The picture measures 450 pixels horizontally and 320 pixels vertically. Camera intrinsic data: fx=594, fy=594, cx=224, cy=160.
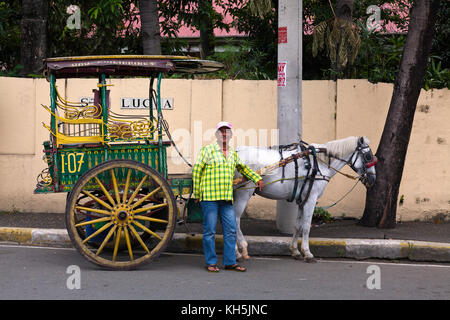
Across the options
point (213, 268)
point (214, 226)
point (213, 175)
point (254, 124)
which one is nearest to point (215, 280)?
point (213, 268)

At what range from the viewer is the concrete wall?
9.82 meters

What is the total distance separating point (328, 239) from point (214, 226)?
6.59ft

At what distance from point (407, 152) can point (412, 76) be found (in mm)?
1478

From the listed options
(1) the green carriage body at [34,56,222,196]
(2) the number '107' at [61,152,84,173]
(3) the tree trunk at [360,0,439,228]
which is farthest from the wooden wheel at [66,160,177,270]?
(3) the tree trunk at [360,0,439,228]

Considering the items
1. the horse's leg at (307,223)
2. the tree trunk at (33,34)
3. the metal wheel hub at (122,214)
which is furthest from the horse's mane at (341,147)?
the tree trunk at (33,34)

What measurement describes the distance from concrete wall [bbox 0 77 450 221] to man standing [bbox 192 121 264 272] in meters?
3.25

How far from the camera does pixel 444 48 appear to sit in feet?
40.1

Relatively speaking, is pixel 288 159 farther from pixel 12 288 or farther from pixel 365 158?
pixel 12 288

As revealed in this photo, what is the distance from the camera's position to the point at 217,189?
6.60m

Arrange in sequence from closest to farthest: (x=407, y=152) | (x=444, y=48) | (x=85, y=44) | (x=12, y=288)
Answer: (x=12, y=288), (x=407, y=152), (x=444, y=48), (x=85, y=44)

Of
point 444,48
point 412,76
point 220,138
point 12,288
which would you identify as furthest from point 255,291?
point 444,48

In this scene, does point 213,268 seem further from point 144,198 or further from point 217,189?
point 144,198

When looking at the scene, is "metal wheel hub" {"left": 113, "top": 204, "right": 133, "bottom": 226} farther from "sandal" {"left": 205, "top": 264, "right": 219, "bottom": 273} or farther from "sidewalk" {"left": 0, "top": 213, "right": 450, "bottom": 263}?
"sidewalk" {"left": 0, "top": 213, "right": 450, "bottom": 263}

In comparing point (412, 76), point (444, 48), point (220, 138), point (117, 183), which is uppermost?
point (444, 48)
